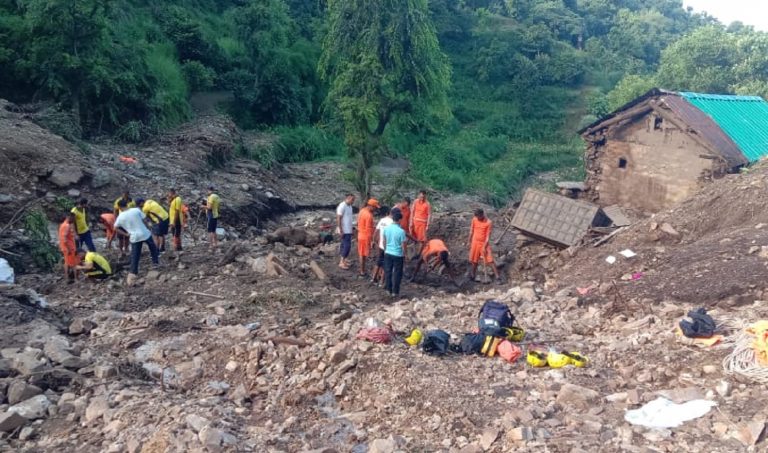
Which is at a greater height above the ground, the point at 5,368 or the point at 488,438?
the point at 488,438

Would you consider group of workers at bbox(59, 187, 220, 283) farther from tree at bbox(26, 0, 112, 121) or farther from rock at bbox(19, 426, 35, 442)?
tree at bbox(26, 0, 112, 121)

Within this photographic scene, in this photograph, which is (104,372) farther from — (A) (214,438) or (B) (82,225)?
(B) (82,225)

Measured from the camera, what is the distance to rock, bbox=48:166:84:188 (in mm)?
13070

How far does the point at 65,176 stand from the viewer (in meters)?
13.2

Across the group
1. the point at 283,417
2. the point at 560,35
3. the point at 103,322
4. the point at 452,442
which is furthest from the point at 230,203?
the point at 560,35

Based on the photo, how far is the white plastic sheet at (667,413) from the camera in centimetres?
522

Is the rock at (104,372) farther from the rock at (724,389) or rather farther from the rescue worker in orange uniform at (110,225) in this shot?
the rock at (724,389)

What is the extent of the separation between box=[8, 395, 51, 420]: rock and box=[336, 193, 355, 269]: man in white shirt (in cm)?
529

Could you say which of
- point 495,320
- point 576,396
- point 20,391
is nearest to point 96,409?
point 20,391

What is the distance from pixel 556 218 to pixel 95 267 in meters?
7.11

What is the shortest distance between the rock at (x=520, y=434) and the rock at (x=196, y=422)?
2258 millimetres

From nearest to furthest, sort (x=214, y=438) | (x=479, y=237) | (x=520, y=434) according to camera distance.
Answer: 1. (x=520, y=434)
2. (x=214, y=438)
3. (x=479, y=237)

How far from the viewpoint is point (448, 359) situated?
21.7ft

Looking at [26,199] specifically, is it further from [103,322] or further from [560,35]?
[560,35]
